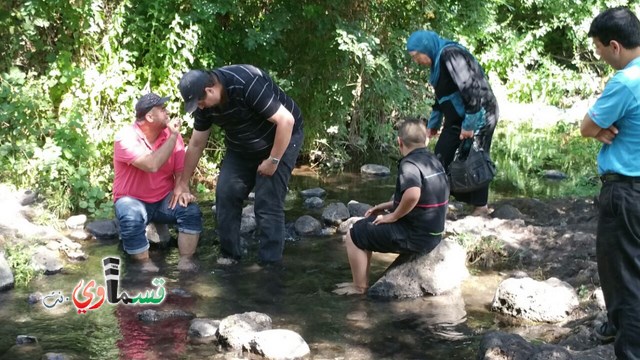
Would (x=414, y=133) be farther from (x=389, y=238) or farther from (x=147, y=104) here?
(x=147, y=104)

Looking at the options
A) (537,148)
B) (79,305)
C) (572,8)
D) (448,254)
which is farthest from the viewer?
(572,8)

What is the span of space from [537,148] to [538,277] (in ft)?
19.1

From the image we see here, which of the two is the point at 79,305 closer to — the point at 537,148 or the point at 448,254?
the point at 448,254

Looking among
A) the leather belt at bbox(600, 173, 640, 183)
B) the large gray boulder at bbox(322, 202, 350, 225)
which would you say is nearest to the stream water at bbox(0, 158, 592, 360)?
the large gray boulder at bbox(322, 202, 350, 225)

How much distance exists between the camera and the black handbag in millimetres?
7219

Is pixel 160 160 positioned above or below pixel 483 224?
above

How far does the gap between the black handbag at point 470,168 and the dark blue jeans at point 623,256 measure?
325cm

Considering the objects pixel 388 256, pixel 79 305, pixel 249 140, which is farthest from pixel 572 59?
pixel 79 305

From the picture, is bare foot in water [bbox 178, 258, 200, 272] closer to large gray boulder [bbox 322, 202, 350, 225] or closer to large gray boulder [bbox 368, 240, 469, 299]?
large gray boulder [bbox 368, 240, 469, 299]

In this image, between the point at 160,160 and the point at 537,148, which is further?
the point at 537,148

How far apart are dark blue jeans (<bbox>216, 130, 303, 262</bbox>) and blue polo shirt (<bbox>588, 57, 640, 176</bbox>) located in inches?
124

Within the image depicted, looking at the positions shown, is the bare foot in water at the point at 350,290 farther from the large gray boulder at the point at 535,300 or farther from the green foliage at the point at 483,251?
the green foliage at the point at 483,251

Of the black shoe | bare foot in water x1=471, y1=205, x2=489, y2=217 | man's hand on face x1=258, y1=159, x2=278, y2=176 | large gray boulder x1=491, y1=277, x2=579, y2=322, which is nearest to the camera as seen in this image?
the black shoe

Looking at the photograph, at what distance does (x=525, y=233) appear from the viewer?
7.28 meters
